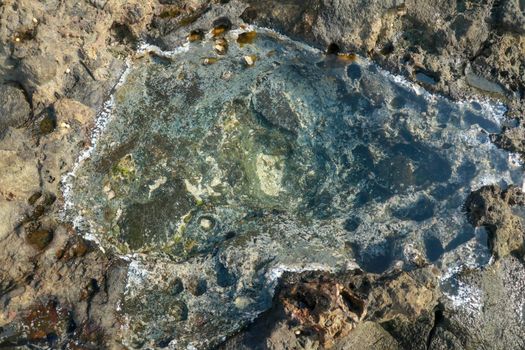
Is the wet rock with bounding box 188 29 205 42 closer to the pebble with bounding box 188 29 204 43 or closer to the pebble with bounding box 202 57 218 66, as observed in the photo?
the pebble with bounding box 188 29 204 43

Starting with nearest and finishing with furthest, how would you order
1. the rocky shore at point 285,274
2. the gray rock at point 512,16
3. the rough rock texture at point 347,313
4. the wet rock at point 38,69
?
the rough rock texture at point 347,313 → the rocky shore at point 285,274 → the wet rock at point 38,69 → the gray rock at point 512,16

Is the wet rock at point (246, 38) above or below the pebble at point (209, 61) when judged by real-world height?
above

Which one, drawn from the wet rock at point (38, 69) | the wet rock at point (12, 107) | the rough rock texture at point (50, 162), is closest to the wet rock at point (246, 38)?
the rough rock texture at point (50, 162)

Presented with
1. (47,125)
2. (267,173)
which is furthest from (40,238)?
(267,173)

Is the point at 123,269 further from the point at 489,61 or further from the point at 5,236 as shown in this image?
the point at 489,61

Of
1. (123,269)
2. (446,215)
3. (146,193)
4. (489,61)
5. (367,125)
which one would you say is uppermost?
(489,61)

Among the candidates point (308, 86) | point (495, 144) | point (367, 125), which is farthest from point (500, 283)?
point (308, 86)

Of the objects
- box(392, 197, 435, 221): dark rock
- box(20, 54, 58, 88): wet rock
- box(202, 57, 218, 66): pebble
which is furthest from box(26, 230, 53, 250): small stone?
box(392, 197, 435, 221): dark rock

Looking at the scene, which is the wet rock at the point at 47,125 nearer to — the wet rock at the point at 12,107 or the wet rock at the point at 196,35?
the wet rock at the point at 12,107
